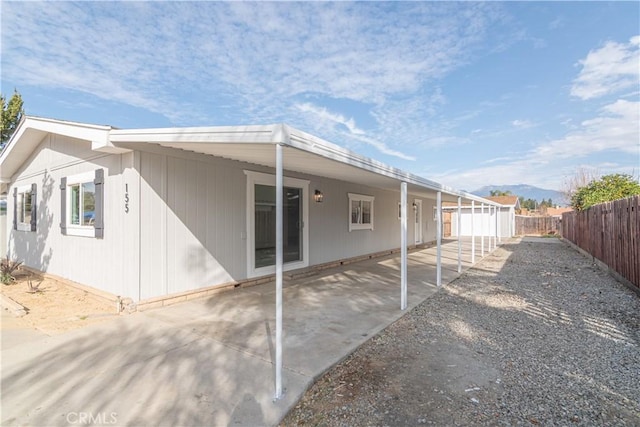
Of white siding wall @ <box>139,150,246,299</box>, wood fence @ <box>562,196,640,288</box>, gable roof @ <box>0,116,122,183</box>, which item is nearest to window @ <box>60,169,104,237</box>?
gable roof @ <box>0,116,122,183</box>

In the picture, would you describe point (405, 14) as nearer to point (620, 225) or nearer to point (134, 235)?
point (620, 225)

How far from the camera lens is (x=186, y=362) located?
9.96 ft

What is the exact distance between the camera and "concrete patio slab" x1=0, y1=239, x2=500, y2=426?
2307mm

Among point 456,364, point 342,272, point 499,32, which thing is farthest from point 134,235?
point 499,32

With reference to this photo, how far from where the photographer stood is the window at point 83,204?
5.10 m

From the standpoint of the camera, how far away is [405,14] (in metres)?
8.17

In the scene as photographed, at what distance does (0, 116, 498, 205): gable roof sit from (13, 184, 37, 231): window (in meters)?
1.04

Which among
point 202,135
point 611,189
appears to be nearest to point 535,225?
point 611,189

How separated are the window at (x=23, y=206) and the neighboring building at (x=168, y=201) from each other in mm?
36

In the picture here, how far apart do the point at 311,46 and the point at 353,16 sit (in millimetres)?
2116

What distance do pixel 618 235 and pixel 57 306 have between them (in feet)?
35.8

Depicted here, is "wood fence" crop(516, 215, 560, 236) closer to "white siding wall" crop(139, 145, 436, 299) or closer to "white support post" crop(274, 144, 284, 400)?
"white siding wall" crop(139, 145, 436, 299)

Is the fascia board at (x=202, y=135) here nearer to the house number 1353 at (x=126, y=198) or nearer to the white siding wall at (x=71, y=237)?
the house number 1353 at (x=126, y=198)

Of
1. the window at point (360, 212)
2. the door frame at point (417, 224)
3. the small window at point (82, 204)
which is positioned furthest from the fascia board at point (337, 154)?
the door frame at point (417, 224)
